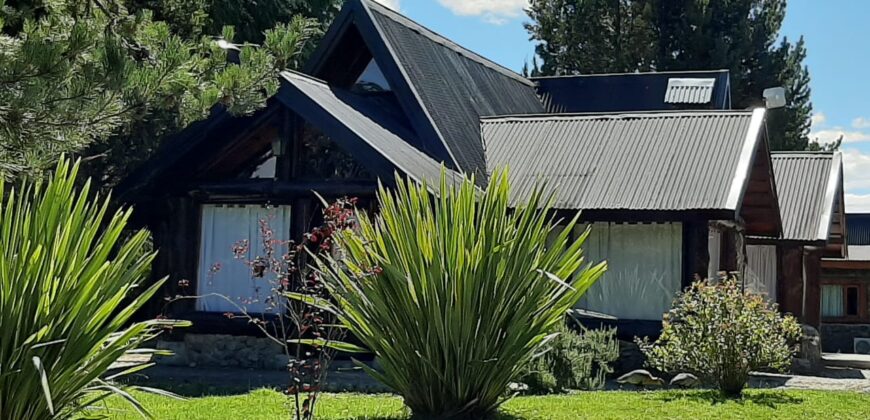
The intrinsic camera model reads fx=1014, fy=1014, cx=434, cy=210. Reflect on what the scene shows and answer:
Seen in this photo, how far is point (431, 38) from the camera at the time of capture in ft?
59.2

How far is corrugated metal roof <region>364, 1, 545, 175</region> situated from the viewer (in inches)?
595

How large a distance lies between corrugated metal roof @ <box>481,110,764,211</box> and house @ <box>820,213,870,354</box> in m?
12.8

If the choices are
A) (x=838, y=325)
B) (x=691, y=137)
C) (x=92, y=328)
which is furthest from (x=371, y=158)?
(x=838, y=325)

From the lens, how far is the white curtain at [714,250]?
49.1 feet

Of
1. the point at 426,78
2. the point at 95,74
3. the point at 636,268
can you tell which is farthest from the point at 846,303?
the point at 95,74

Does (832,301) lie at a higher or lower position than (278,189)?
lower

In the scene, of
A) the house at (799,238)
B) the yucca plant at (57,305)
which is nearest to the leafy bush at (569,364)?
the yucca plant at (57,305)

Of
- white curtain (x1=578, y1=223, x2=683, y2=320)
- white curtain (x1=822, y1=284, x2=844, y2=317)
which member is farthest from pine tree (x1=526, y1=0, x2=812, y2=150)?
white curtain (x1=578, y1=223, x2=683, y2=320)

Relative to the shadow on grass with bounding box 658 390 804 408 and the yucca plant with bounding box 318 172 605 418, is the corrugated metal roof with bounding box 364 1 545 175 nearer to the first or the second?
the shadow on grass with bounding box 658 390 804 408

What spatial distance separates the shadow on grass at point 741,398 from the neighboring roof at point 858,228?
27.9 meters

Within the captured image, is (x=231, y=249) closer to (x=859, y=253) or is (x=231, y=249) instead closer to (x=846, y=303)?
(x=846, y=303)

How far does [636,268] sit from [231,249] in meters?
5.67

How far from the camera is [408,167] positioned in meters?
12.7

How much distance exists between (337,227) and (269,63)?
7.37ft
